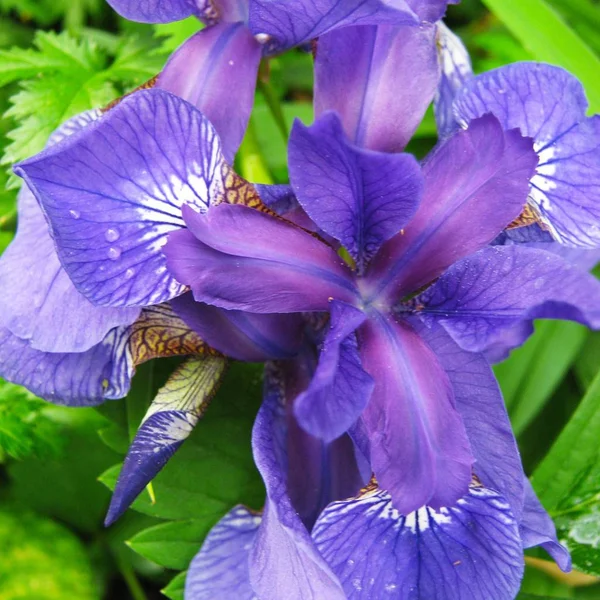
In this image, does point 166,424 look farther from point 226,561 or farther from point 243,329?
point 226,561

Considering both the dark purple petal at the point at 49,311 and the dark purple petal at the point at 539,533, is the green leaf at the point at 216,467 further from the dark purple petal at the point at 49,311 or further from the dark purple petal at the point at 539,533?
the dark purple petal at the point at 539,533

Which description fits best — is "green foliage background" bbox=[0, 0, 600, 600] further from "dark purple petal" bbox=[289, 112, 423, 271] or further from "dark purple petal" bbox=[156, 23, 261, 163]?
"dark purple petal" bbox=[289, 112, 423, 271]

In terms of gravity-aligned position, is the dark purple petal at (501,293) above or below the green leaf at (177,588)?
above

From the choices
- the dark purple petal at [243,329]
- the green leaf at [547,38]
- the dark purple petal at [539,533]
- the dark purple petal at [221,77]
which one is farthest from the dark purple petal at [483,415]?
the green leaf at [547,38]

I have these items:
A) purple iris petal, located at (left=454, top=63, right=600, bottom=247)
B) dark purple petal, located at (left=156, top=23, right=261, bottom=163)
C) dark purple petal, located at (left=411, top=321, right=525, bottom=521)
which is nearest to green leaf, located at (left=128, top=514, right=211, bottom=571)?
dark purple petal, located at (left=411, top=321, right=525, bottom=521)

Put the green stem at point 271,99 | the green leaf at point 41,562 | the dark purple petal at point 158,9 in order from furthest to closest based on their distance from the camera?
the green leaf at point 41,562, the green stem at point 271,99, the dark purple petal at point 158,9

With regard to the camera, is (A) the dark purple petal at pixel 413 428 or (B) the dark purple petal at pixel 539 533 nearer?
(A) the dark purple petal at pixel 413 428

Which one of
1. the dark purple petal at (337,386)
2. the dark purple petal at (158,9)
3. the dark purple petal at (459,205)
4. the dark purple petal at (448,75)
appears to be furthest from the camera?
the dark purple petal at (448,75)
